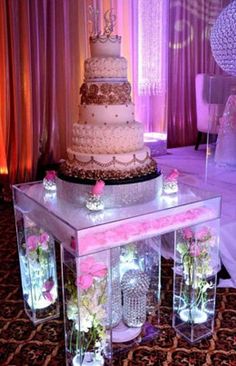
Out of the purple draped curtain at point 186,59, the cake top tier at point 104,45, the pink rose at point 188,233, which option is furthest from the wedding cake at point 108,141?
the purple draped curtain at point 186,59

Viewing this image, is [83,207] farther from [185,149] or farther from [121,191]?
[185,149]

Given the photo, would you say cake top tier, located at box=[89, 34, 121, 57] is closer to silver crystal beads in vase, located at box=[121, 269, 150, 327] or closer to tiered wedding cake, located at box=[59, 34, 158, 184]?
tiered wedding cake, located at box=[59, 34, 158, 184]

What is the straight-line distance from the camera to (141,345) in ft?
6.39

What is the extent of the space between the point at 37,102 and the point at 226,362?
320 cm

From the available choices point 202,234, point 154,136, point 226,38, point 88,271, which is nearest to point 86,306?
point 88,271

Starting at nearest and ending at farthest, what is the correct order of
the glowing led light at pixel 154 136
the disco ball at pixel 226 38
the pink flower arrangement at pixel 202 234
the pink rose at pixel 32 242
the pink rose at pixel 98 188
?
the pink rose at pixel 98 188 → the pink flower arrangement at pixel 202 234 → the pink rose at pixel 32 242 → the disco ball at pixel 226 38 → the glowing led light at pixel 154 136

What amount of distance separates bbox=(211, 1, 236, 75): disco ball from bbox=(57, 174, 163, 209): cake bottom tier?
1321 mm

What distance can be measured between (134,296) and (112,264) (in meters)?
0.22

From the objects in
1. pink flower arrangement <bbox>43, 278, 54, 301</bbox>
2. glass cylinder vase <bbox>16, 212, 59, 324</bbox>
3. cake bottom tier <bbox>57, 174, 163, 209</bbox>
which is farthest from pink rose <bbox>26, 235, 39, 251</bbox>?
cake bottom tier <bbox>57, 174, 163, 209</bbox>

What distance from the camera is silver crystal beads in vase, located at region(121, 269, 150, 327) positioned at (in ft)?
6.59

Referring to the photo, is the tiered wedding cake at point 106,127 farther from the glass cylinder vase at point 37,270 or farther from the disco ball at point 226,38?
the disco ball at point 226,38

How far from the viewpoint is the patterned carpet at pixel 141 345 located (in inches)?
72.2

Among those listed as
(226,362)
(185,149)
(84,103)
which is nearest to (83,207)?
(84,103)

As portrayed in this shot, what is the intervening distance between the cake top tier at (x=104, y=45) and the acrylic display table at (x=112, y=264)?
0.71m
